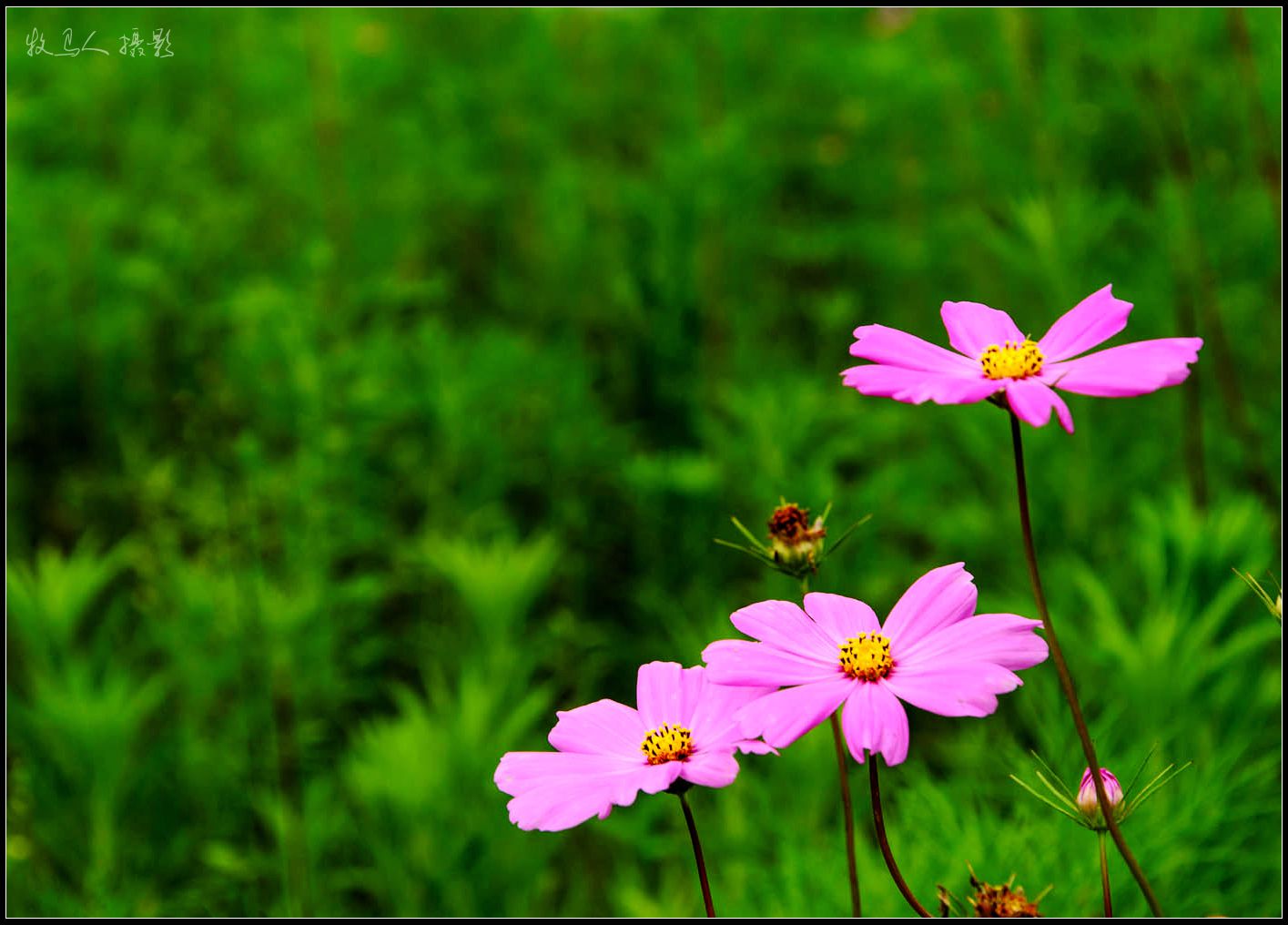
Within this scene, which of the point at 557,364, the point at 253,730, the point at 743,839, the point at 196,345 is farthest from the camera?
the point at 557,364

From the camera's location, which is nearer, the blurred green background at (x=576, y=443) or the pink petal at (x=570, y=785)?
the pink petal at (x=570, y=785)

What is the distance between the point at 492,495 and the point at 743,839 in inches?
23.3

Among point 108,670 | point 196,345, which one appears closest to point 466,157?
point 196,345

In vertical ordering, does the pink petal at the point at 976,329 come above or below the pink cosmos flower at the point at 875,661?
above

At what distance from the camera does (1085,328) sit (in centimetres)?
34

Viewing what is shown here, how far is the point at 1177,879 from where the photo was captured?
2.22 feet

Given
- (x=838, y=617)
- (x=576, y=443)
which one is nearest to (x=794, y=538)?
(x=838, y=617)

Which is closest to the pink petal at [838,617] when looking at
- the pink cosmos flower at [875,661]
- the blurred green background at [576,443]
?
the pink cosmos flower at [875,661]

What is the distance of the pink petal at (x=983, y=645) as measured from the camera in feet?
0.94

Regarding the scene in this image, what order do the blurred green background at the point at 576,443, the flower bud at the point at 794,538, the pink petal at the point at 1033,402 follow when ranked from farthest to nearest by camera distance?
the blurred green background at the point at 576,443, the flower bud at the point at 794,538, the pink petal at the point at 1033,402

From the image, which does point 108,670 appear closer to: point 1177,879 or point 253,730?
point 253,730

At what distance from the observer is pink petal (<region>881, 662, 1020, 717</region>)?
0.89 ft

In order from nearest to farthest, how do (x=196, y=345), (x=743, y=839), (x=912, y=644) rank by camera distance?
1. (x=912, y=644)
2. (x=743, y=839)
3. (x=196, y=345)

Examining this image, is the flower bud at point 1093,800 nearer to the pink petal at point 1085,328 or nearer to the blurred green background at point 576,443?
the pink petal at point 1085,328
